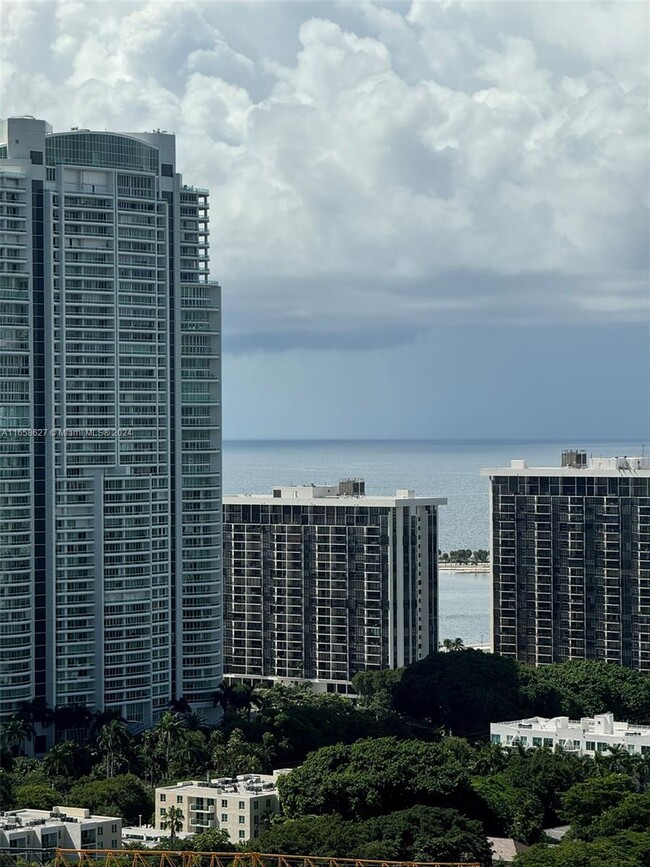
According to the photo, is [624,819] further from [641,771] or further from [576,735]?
[576,735]

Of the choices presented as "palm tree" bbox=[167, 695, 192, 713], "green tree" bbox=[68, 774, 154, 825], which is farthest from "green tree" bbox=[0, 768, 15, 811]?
"palm tree" bbox=[167, 695, 192, 713]

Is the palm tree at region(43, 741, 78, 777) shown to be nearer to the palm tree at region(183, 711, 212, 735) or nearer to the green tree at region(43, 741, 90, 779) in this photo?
the green tree at region(43, 741, 90, 779)

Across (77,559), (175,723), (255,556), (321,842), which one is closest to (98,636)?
(77,559)

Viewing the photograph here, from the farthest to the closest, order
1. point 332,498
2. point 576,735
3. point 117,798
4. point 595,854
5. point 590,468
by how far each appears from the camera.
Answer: point 332,498
point 590,468
point 576,735
point 117,798
point 595,854

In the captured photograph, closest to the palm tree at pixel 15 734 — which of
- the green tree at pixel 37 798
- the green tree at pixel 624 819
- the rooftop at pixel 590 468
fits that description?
the green tree at pixel 37 798

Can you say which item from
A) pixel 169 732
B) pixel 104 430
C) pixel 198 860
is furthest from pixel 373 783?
pixel 104 430

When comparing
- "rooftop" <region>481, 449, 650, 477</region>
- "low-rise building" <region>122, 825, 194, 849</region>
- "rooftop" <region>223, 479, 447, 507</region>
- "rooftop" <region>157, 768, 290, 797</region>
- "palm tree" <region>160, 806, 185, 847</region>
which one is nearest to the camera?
"low-rise building" <region>122, 825, 194, 849</region>

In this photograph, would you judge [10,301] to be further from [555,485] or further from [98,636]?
[555,485]
